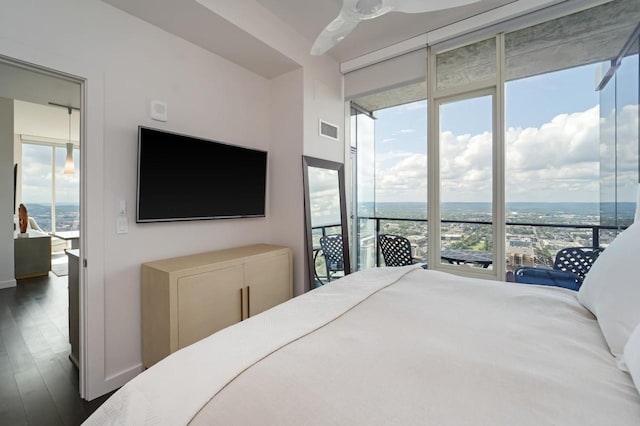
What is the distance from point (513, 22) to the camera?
244 centimetres

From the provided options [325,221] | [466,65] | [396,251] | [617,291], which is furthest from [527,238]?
[325,221]

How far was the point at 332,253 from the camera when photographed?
3287 mm

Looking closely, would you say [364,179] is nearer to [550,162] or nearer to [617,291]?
[550,162]

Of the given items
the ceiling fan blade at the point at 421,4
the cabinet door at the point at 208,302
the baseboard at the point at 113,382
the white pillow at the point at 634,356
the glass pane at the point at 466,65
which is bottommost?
the baseboard at the point at 113,382

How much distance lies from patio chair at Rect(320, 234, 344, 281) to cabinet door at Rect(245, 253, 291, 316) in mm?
→ 590

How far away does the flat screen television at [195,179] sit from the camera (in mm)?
2055

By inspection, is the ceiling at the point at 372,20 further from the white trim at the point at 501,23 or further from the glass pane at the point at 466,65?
the glass pane at the point at 466,65

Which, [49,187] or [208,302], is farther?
[49,187]

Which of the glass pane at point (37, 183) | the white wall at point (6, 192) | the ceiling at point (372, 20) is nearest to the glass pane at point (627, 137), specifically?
the ceiling at point (372, 20)

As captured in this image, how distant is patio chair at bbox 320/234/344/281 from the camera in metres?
3.21

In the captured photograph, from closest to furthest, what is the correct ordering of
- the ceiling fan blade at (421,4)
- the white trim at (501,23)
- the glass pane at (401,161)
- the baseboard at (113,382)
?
1. the ceiling fan blade at (421,4)
2. the baseboard at (113,382)
3. the white trim at (501,23)
4. the glass pane at (401,161)

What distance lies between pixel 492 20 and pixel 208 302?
329cm

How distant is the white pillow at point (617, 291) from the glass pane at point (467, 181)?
4.98ft

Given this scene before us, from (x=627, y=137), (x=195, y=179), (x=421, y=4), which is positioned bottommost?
(x=195, y=179)
